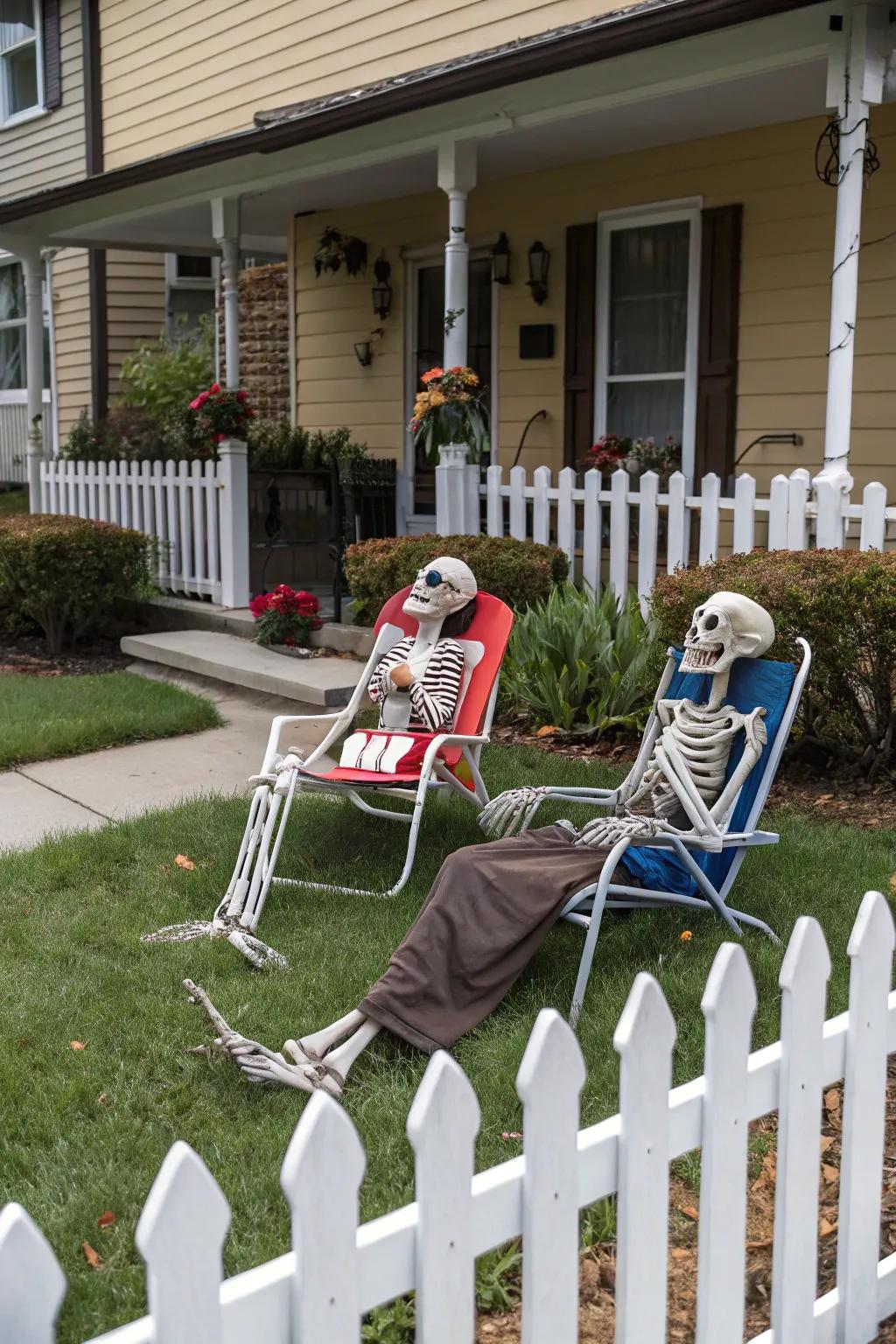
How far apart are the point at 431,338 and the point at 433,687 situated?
23.3ft

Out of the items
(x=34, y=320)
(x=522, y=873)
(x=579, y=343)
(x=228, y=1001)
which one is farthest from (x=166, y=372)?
(x=522, y=873)

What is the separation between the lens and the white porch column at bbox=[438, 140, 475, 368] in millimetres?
8641

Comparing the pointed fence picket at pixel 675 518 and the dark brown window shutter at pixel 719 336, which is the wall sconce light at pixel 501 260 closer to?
the dark brown window shutter at pixel 719 336

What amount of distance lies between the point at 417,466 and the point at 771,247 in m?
3.74

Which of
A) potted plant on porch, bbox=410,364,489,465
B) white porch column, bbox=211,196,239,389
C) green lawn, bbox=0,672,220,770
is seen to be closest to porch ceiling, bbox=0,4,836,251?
white porch column, bbox=211,196,239,389

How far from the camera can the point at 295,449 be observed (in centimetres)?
1057

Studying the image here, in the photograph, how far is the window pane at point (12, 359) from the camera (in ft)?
59.4

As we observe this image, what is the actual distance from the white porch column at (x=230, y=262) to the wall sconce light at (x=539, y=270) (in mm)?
2703

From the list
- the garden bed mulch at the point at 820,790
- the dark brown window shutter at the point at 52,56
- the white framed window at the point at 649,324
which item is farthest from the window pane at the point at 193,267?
the garden bed mulch at the point at 820,790

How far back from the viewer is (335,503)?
9.18m

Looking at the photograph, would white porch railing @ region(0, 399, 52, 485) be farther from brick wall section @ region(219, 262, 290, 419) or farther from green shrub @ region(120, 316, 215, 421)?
brick wall section @ region(219, 262, 290, 419)

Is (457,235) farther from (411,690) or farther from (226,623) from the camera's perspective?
(411,690)

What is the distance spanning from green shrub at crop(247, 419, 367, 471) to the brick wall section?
375 centimetres

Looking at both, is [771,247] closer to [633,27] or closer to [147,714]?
[633,27]
